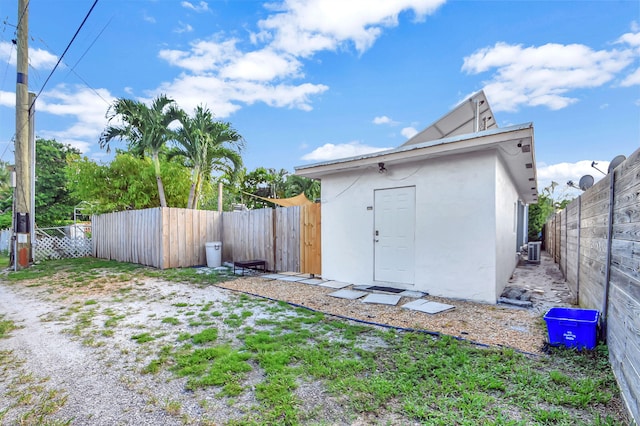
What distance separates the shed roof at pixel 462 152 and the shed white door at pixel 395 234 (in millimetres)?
680

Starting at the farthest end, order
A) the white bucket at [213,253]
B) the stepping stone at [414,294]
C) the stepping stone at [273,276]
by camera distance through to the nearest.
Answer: the white bucket at [213,253] < the stepping stone at [273,276] < the stepping stone at [414,294]

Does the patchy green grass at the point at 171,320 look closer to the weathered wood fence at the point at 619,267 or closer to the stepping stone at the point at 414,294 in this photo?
the stepping stone at the point at 414,294

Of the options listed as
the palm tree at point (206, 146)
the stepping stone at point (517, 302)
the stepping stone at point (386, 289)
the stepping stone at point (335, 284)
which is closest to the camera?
the stepping stone at point (517, 302)

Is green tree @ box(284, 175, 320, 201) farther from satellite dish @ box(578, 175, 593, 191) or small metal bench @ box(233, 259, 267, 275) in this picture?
satellite dish @ box(578, 175, 593, 191)

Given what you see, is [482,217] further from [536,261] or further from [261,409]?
[536,261]

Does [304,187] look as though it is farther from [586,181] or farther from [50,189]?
[586,181]

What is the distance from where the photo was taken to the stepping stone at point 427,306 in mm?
4418

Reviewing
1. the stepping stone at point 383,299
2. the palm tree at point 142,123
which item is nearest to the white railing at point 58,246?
the palm tree at point 142,123

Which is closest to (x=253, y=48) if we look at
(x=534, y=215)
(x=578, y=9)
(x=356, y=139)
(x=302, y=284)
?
(x=302, y=284)

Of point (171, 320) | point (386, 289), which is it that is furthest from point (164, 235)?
point (386, 289)

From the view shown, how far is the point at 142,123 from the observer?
10.5 metres

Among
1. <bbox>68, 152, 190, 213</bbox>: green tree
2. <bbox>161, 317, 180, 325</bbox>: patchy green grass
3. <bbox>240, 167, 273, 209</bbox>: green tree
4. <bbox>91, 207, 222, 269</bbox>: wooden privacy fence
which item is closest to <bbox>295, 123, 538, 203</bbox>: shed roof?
<bbox>161, 317, 180, 325</bbox>: patchy green grass

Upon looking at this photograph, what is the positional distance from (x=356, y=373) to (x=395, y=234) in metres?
3.76

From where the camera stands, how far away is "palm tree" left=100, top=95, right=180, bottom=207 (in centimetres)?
1034
